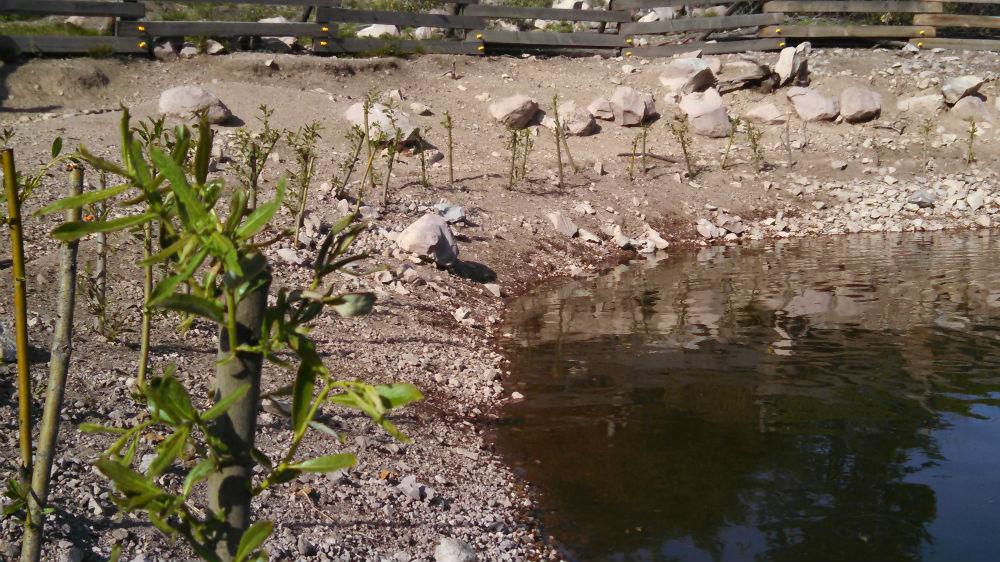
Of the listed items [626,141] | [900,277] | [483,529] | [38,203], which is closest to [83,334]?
[483,529]

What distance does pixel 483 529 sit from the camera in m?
3.77

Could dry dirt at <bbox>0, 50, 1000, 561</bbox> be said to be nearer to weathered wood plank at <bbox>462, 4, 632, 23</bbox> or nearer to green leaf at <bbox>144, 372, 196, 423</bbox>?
weathered wood plank at <bbox>462, 4, 632, 23</bbox>

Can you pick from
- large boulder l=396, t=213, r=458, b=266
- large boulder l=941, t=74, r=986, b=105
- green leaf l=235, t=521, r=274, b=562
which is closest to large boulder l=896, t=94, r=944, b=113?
large boulder l=941, t=74, r=986, b=105

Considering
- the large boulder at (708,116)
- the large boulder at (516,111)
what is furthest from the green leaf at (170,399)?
the large boulder at (708,116)

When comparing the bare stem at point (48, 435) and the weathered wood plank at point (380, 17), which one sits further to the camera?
the weathered wood plank at point (380, 17)

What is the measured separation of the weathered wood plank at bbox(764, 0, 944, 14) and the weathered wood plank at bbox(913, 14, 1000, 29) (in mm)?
129

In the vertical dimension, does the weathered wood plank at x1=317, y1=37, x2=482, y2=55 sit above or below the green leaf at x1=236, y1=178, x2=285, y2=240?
above

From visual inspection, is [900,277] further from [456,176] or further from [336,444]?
[336,444]

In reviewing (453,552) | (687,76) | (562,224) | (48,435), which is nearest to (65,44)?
(562,224)

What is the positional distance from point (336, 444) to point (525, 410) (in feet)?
4.34

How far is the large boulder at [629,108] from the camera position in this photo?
12859 mm

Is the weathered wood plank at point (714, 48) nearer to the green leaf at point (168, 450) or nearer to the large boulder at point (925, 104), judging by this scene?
the large boulder at point (925, 104)

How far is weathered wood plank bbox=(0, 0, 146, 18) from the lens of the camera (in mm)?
11641

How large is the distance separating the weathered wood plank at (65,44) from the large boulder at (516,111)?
5.21m
